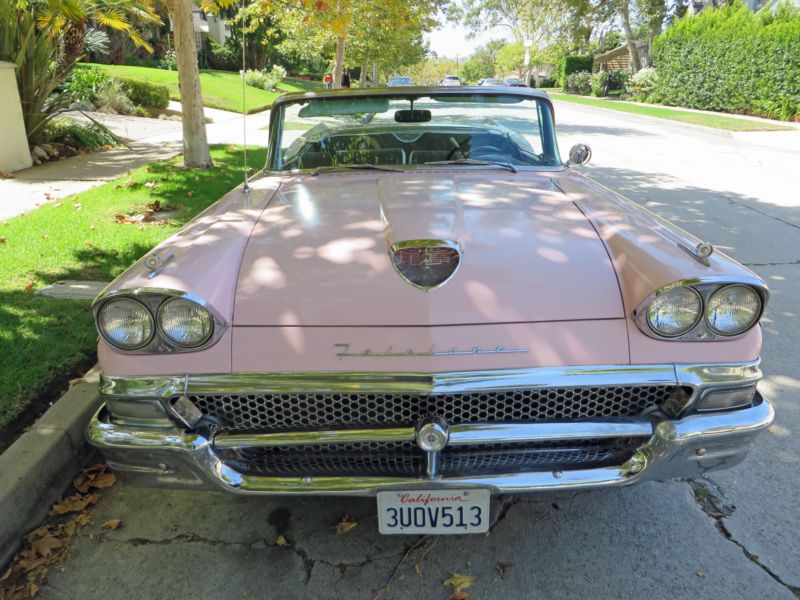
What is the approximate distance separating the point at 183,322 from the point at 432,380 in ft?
2.66

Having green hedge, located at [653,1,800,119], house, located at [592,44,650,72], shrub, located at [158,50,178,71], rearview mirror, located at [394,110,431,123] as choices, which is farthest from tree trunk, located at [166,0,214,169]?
house, located at [592,44,650,72]

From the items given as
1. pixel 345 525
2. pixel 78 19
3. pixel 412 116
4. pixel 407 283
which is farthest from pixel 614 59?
pixel 345 525

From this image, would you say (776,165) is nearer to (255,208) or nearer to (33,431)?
(255,208)

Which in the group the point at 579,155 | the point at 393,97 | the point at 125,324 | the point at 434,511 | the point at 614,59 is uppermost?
the point at 614,59

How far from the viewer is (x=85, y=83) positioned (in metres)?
14.4

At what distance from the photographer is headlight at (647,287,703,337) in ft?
6.30

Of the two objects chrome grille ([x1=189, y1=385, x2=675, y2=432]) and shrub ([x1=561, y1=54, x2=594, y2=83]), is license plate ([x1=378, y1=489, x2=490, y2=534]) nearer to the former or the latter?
chrome grille ([x1=189, y1=385, x2=675, y2=432])

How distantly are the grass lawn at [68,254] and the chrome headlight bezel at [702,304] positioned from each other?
269 centimetres

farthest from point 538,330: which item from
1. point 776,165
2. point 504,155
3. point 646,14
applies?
point 646,14

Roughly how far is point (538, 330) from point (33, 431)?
2.20 m

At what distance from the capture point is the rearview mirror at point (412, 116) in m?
3.48

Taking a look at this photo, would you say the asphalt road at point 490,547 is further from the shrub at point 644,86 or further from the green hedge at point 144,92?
the shrub at point 644,86

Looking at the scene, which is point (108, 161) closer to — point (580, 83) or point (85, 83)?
point (85, 83)

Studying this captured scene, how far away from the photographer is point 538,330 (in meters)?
1.90
